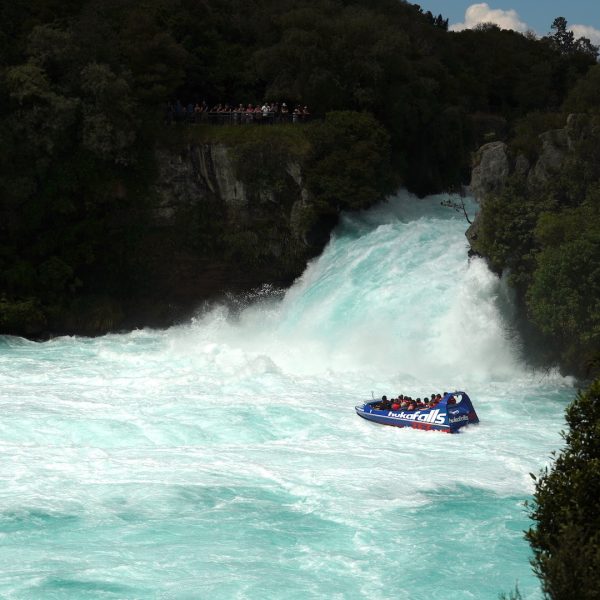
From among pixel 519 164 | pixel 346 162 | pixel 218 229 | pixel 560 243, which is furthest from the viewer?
pixel 218 229

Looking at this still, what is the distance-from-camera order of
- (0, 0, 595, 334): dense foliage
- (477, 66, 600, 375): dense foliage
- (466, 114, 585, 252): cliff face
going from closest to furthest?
(477, 66, 600, 375): dense foliage, (466, 114, 585, 252): cliff face, (0, 0, 595, 334): dense foliage

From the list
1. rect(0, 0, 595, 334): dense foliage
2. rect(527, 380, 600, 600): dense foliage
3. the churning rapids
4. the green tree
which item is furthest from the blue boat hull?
the green tree

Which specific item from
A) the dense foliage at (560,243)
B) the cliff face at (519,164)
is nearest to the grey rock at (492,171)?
the cliff face at (519,164)

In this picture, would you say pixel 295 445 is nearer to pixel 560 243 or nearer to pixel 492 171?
pixel 560 243

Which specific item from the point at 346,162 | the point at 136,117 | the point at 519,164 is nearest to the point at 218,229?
the point at 136,117

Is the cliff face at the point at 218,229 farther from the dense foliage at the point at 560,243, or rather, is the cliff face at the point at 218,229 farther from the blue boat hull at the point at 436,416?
the blue boat hull at the point at 436,416

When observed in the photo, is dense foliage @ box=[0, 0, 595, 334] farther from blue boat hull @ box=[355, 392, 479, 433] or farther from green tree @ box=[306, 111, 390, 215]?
blue boat hull @ box=[355, 392, 479, 433]
